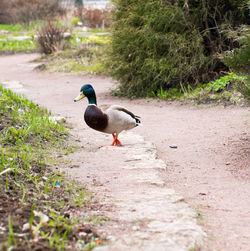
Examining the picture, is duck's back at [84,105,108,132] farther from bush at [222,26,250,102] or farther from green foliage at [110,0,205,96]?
green foliage at [110,0,205,96]

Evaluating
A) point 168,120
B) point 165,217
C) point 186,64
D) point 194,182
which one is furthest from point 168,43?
point 165,217

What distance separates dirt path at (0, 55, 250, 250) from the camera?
300cm

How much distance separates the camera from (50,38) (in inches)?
672

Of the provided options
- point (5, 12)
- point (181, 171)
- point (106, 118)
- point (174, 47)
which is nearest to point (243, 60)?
point (181, 171)

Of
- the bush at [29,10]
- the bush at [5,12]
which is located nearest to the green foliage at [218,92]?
the bush at [29,10]

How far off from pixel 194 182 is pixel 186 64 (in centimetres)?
511

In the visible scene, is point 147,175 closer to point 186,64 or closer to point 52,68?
point 186,64

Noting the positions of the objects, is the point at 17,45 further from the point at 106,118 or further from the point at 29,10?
the point at 106,118

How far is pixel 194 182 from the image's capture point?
14.5 feet

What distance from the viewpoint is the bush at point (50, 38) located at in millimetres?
16797

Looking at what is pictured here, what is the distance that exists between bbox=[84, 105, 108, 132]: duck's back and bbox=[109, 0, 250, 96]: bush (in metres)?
3.96

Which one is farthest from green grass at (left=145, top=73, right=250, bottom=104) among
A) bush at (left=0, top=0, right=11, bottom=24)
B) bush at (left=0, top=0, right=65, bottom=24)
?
bush at (left=0, top=0, right=11, bottom=24)

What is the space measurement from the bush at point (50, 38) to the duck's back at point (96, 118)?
39.4 feet

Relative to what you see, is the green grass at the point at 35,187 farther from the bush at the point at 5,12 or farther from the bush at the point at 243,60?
the bush at the point at 5,12
